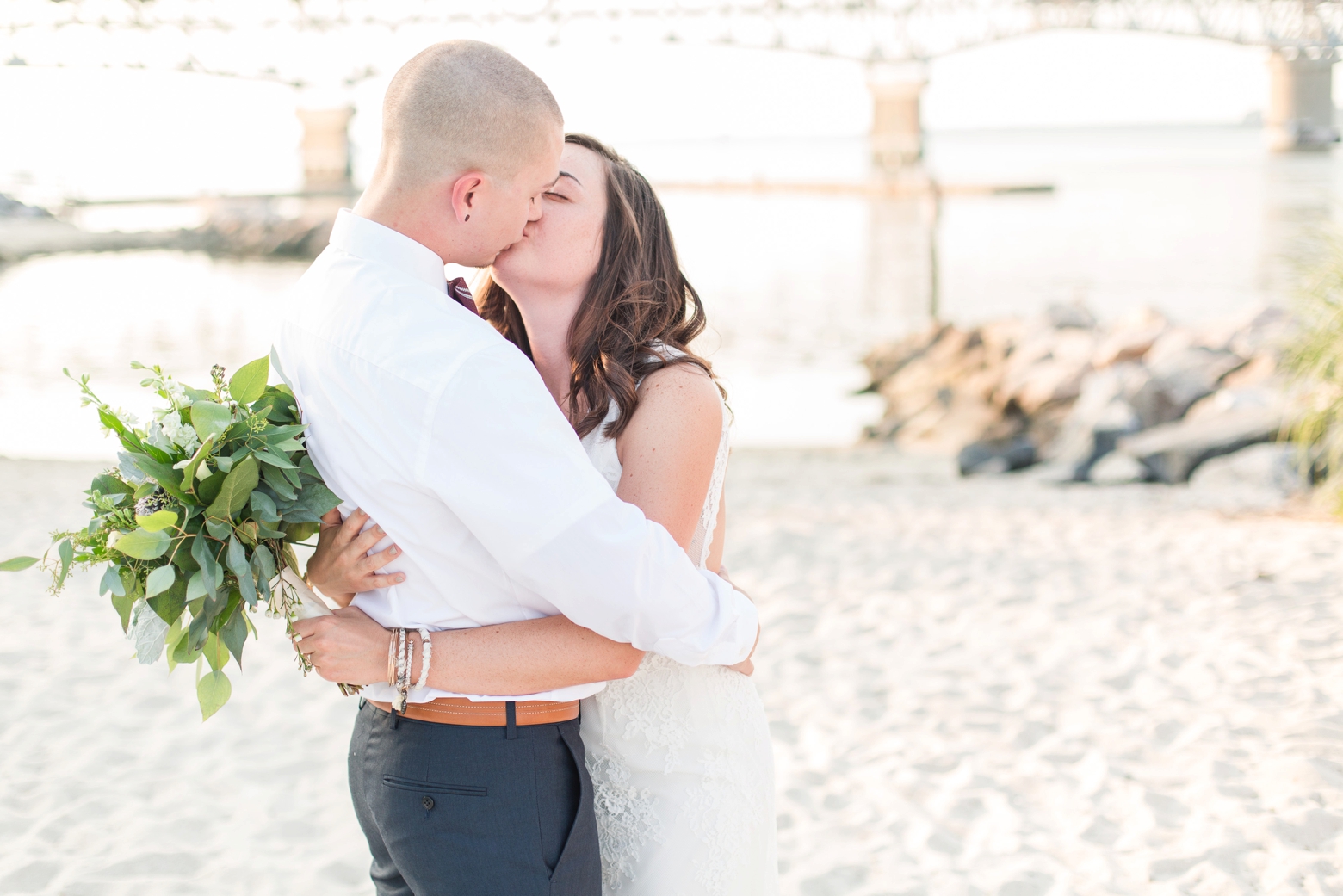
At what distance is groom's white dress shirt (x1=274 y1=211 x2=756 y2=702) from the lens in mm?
1379

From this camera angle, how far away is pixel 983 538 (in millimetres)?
6824

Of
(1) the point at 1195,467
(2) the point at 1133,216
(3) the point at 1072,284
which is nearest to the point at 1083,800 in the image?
(1) the point at 1195,467

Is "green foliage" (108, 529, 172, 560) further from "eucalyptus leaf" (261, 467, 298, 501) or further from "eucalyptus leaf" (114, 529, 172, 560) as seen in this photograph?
"eucalyptus leaf" (261, 467, 298, 501)

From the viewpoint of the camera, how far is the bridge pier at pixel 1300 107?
71.0 meters

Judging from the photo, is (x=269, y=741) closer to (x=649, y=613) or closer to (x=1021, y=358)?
(x=649, y=613)

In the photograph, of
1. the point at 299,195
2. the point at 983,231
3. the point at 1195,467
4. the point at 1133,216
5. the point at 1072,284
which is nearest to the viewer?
the point at 1195,467

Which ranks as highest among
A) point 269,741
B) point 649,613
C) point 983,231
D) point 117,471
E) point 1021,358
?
point 117,471

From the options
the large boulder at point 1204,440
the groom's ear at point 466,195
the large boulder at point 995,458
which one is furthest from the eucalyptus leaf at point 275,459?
the large boulder at point 995,458

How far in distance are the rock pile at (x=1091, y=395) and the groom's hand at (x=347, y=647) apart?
25.5ft

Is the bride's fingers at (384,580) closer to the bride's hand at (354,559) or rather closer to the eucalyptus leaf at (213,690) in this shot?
the bride's hand at (354,559)

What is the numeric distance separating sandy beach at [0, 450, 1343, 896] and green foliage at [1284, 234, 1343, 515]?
69 cm

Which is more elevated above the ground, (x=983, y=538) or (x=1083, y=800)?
(x=1083, y=800)

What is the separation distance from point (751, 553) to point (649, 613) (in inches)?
205

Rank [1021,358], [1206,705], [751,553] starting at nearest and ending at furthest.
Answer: [1206,705] < [751,553] < [1021,358]
